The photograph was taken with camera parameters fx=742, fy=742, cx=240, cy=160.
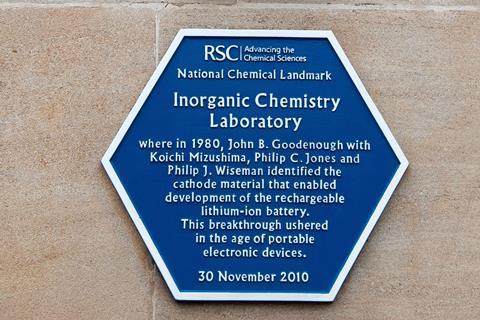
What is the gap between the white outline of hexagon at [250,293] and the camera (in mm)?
4094

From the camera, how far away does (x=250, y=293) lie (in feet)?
13.4

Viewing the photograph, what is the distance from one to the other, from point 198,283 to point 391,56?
1733 millimetres

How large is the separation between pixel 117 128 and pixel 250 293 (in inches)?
47.6

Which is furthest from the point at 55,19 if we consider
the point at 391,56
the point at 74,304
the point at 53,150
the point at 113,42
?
the point at 391,56

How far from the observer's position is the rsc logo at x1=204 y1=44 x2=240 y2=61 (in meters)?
4.28

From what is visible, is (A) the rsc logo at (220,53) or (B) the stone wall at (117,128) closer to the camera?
(B) the stone wall at (117,128)

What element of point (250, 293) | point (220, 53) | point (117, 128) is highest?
point (220, 53)

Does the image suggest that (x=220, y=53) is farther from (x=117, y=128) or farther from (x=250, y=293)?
(x=250, y=293)

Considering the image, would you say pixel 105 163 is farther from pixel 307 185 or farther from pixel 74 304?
pixel 307 185

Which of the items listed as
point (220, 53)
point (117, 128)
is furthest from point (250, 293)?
point (220, 53)

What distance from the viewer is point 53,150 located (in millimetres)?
4266

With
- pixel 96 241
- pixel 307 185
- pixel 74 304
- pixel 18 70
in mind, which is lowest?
pixel 74 304

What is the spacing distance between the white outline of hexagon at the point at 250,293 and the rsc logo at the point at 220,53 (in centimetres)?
8

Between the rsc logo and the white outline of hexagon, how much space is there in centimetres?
8
